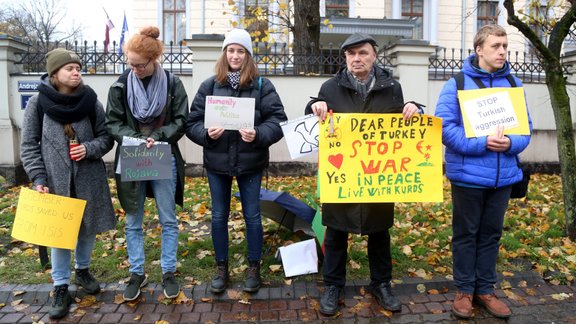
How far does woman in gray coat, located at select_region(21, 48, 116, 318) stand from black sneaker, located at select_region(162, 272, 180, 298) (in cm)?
68

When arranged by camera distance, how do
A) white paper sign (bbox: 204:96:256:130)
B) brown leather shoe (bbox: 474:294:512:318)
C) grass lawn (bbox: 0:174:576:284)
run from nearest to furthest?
1. brown leather shoe (bbox: 474:294:512:318)
2. white paper sign (bbox: 204:96:256:130)
3. grass lawn (bbox: 0:174:576:284)

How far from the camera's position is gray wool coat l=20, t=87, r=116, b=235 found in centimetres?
366

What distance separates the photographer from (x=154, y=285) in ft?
13.9

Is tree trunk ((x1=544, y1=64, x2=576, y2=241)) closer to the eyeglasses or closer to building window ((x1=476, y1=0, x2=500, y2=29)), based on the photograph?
the eyeglasses

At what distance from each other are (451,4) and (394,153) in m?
20.6

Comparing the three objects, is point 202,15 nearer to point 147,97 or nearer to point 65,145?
point 147,97

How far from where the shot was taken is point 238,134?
3.86m

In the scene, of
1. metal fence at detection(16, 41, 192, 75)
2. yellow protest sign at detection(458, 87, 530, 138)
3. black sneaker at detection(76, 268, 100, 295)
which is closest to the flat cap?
yellow protest sign at detection(458, 87, 530, 138)

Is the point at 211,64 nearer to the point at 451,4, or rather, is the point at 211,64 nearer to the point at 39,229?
the point at 39,229

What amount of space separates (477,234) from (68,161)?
337 centimetres

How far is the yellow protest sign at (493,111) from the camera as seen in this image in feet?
11.4

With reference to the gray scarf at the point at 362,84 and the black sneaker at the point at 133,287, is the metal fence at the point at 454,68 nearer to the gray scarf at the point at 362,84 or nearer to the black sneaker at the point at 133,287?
the gray scarf at the point at 362,84

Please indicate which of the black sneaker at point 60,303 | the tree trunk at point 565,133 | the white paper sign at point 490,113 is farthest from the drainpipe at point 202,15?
the white paper sign at point 490,113

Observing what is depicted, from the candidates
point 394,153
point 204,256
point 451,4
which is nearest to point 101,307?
point 204,256
